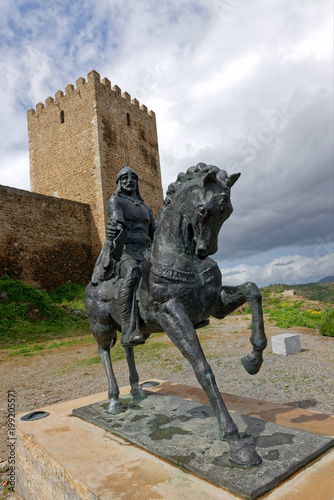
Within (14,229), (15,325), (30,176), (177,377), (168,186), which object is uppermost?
(30,176)

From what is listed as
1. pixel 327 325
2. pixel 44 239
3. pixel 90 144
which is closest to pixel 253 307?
pixel 327 325

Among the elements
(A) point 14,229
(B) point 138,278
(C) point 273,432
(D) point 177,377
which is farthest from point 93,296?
(A) point 14,229

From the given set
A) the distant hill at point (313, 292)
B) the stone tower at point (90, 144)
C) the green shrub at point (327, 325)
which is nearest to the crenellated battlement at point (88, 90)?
the stone tower at point (90, 144)

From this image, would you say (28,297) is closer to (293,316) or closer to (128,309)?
(293,316)

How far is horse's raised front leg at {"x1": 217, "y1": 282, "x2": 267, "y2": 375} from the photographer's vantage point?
8.86 feet

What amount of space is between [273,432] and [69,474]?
5.08 ft

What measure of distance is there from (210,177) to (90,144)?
19670mm

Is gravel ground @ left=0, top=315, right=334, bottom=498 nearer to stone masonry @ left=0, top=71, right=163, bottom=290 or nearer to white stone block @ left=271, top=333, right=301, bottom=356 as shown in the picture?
white stone block @ left=271, top=333, right=301, bottom=356

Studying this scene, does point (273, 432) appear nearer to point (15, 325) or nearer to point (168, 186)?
point (168, 186)

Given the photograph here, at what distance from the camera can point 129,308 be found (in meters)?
3.22

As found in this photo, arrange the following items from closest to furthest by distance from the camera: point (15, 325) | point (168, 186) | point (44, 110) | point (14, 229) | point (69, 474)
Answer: point (69, 474) < point (168, 186) < point (15, 325) < point (14, 229) < point (44, 110)

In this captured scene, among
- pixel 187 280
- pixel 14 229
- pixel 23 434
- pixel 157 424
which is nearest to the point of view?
pixel 187 280

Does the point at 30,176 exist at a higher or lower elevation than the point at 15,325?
higher

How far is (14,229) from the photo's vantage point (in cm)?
1727
